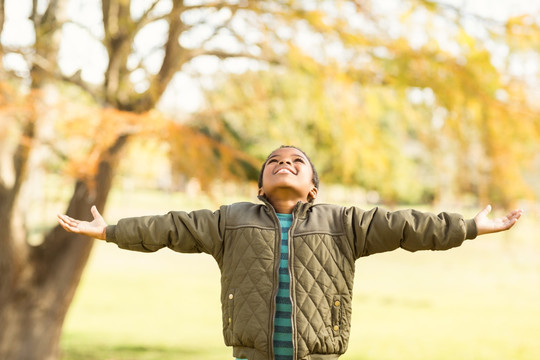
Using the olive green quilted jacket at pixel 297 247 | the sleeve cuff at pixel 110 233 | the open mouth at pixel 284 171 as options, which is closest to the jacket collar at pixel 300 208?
the olive green quilted jacket at pixel 297 247

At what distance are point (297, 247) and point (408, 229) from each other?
1.19ft

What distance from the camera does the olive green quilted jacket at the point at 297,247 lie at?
88.1 inches

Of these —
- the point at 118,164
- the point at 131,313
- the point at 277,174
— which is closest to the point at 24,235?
the point at 118,164

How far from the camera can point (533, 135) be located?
15.4 feet

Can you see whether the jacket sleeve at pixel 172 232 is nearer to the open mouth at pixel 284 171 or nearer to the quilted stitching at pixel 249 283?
the quilted stitching at pixel 249 283

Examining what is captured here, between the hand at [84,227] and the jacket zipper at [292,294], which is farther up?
the hand at [84,227]

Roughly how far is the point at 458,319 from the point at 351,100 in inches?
340

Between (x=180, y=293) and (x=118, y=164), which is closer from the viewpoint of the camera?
(x=118, y=164)

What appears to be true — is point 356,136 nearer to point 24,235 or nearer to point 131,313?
point 24,235

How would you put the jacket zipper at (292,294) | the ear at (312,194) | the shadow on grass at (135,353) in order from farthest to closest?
the shadow on grass at (135,353), the ear at (312,194), the jacket zipper at (292,294)

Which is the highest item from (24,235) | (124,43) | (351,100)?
(124,43)

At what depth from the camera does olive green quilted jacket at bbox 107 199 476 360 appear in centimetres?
224

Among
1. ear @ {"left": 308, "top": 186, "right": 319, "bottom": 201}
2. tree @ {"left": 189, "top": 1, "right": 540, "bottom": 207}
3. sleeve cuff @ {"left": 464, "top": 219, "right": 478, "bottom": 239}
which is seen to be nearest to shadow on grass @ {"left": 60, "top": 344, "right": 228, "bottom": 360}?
tree @ {"left": 189, "top": 1, "right": 540, "bottom": 207}

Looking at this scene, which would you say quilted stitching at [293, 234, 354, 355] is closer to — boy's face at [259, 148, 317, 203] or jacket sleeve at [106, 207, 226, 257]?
boy's face at [259, 148, 317, 203]
